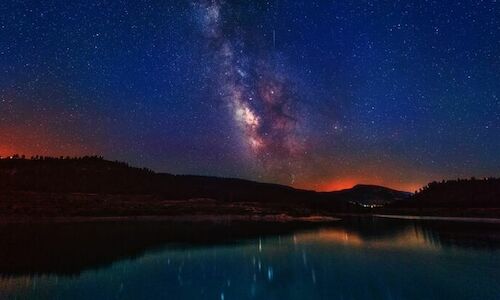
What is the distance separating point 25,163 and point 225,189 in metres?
84.6

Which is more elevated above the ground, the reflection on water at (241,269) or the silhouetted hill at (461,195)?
the silhouetted hill at (461,195)

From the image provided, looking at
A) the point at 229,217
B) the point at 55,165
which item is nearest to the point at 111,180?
the point at 55,165

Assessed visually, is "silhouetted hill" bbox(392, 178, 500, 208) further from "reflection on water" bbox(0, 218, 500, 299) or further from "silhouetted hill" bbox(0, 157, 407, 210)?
"reflection on water" bbox(0, 218, 500, 299)

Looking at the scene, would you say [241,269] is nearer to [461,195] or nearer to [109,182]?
[109,182]

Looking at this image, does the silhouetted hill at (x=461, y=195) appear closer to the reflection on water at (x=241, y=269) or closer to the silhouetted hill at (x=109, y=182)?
the silhouetted hill at (x=109, y=182)

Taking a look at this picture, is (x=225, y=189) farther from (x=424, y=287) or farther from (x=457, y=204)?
(x=424, y=287)

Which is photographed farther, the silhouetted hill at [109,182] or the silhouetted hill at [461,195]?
the silhouetted hill at [461,195]

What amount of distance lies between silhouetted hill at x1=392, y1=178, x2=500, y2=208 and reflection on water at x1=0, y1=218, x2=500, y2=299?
112748 millimetres

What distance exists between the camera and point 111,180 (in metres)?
153

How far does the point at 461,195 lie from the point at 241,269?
546 feet

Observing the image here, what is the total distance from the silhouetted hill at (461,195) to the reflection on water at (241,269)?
11275 cm

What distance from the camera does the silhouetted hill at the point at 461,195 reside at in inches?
5802

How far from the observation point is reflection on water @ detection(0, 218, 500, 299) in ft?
74.5

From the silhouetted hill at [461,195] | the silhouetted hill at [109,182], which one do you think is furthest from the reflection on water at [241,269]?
the silhouetted hill at [461,195]
